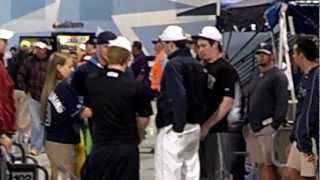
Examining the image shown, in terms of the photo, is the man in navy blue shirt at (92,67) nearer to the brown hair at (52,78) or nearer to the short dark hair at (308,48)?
the brown hair at (52,78)

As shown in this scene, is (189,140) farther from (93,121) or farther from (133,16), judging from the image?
(133,16)

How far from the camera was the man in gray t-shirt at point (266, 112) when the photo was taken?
9.43 meters

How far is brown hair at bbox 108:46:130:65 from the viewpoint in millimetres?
7129

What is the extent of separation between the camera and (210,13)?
78.5ft

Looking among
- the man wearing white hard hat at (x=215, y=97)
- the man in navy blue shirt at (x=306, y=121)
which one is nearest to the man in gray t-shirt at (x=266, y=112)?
the man wearing white hard hat at (x=215, y=97)

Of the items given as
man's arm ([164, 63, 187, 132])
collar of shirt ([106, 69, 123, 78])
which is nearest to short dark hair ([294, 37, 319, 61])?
man's arm ([164, 63, 187, 132])

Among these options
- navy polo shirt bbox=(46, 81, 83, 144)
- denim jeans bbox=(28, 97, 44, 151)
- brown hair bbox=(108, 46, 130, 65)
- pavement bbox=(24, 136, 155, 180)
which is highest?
brown hair bbox=(108, 46, 130, 65)

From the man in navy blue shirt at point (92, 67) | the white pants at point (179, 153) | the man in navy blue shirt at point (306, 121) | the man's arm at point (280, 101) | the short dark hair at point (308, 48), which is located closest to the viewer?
the man in navy blue shirt at point (306, 121)

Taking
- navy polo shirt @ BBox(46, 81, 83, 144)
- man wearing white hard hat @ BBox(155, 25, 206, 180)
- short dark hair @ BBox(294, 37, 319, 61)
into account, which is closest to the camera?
short dark hair @ BBox(294, 37, 319, 61)

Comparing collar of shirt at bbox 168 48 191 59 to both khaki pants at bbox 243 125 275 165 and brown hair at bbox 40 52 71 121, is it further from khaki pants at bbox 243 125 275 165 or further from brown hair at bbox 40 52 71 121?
khaki pants at bbox 243 125 275 165

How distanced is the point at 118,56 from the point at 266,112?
281 cm

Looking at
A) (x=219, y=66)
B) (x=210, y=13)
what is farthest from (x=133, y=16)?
(x=219, y=66)

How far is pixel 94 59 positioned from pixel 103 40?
23cm

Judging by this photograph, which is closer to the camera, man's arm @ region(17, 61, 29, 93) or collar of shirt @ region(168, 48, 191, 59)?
collar of shirt @ region(168, 48, 191, 59)
